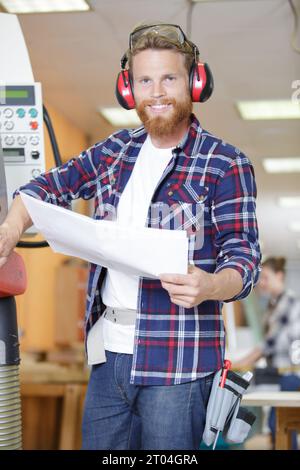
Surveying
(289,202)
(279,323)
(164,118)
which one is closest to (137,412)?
(164,118)

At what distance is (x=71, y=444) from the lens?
4.30 m

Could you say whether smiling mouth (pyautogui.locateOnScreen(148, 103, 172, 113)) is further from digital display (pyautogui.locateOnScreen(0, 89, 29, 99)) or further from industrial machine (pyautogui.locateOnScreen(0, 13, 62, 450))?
digital display (pyautogui.locateOnScreen(0, 89, 29, 99))

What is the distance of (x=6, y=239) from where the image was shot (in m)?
1.70

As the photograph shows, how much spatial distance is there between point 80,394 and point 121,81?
283 centimetres

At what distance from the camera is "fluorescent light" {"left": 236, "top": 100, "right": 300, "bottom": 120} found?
241 inches

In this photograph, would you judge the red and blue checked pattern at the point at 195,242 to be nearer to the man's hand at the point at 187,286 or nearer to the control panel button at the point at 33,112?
the man's hand at the point at 187,286

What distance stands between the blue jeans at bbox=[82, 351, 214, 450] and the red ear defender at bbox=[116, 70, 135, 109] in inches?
22.6

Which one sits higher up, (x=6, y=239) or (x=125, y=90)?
(x=125, y=90)

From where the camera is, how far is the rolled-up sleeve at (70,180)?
6.07 ft

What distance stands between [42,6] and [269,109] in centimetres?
251

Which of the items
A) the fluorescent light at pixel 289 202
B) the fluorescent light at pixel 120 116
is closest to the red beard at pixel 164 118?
the fluorescent light at pixel 120 116

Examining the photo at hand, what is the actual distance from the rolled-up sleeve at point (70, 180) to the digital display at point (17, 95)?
1.68 ft

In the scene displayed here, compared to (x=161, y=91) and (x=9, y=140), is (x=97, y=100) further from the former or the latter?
(x=161, y=91)

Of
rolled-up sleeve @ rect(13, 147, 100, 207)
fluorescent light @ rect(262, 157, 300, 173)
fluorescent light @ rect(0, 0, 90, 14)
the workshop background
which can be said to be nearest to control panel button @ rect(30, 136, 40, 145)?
rolled-up sleeve @ rect(13, 147, 100, 207)
